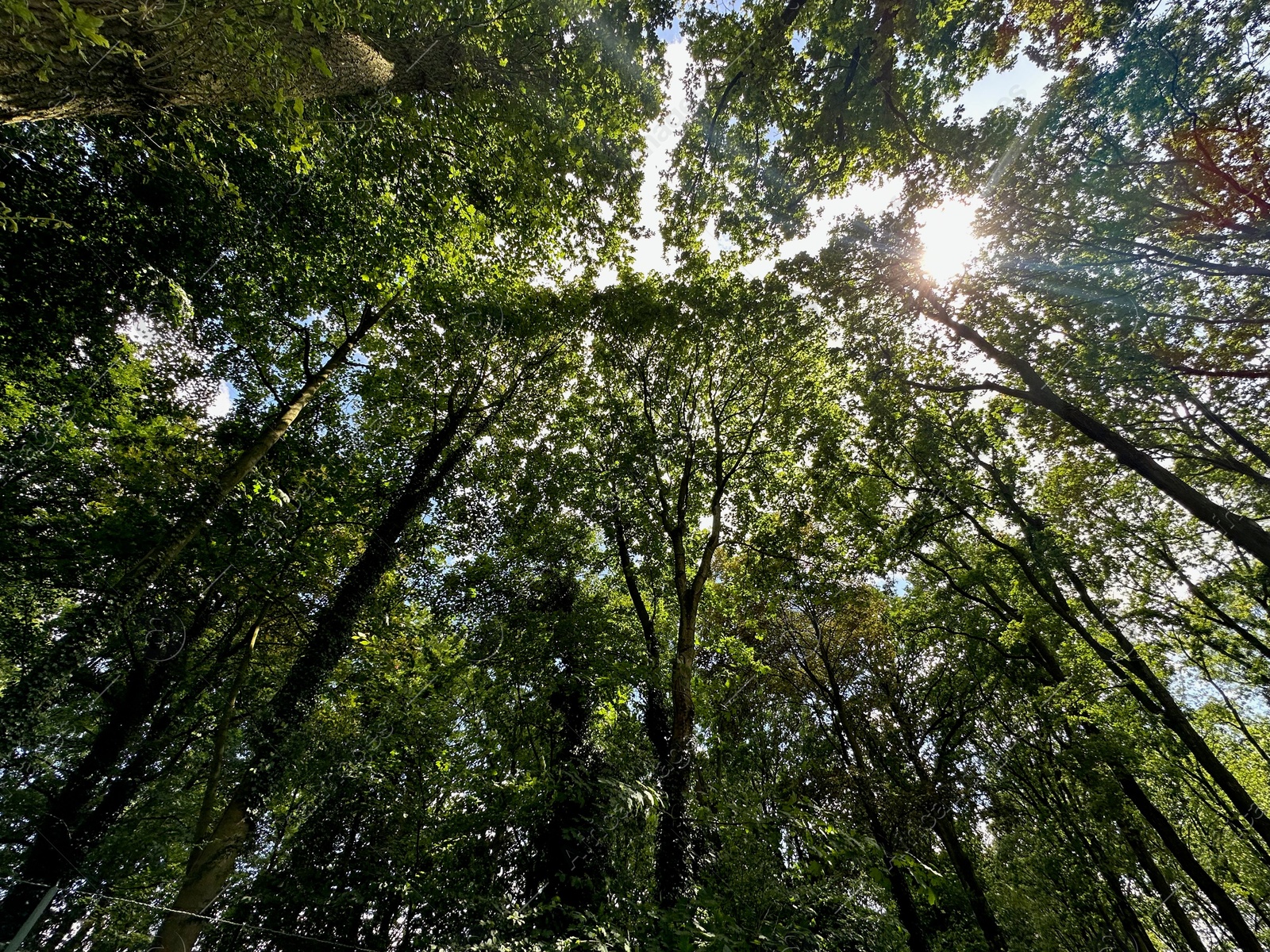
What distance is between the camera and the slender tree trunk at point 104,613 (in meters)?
4.40

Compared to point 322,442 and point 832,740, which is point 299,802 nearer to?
point 322,442

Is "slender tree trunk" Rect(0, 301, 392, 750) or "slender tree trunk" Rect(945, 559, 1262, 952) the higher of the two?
"slender tree trunk" Rect(0, 301, 392, 750)

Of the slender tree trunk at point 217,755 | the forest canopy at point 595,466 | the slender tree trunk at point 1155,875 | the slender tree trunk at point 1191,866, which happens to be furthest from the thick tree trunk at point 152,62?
the slender tree trunk at point 1155,875

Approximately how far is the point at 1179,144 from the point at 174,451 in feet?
47.2

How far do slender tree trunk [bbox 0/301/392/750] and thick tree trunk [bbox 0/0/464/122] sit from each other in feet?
14.6

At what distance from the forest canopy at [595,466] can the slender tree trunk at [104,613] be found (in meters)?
0.07

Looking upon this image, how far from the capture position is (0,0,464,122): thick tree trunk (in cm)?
276

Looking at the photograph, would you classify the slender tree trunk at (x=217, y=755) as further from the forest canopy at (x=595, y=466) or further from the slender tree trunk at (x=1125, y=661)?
the slender tree trunk at (x=1125, y=661)

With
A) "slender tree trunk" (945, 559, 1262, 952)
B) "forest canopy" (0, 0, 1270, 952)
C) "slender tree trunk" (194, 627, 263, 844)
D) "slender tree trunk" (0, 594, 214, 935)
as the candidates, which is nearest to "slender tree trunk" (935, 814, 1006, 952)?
"forest canopy" (0, 0, 1270, 952)

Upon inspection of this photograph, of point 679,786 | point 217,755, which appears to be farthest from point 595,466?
point 217,755

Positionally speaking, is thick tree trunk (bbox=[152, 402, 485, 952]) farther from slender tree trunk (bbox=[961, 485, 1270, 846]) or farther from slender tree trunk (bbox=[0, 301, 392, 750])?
slender tree trunk (bbox=[961, 485, 1270, 846])

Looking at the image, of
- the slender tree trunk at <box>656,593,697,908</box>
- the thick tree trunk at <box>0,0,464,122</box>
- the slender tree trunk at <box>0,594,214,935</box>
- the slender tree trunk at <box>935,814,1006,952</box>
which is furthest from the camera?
the slender tree trunk at <box>935,814,1006,952</box>

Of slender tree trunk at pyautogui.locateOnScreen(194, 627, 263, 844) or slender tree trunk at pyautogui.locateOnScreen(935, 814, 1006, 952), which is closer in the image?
slender tree trunk at pyautogui.locateOnScreen(194, 627, 263, 844)

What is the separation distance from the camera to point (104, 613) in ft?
16.3
